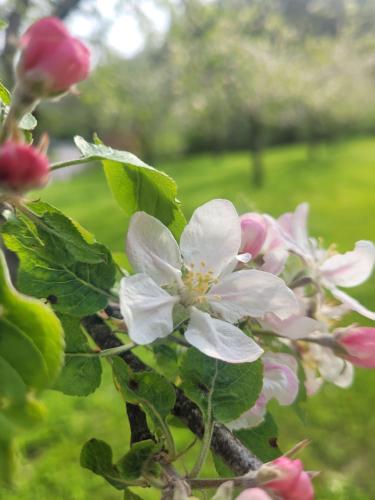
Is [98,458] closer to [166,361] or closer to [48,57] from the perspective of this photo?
[166,361]

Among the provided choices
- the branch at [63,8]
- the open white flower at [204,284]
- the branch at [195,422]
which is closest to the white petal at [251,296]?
the open white flower at [204,284]

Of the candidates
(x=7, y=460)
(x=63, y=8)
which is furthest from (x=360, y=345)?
(x=63, y=8)

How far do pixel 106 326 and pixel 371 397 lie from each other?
12.5 feet

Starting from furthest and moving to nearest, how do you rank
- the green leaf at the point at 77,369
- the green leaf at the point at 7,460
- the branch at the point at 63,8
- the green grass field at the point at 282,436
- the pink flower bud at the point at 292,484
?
the branch at the point at 63,8 < the green grass field at the point at 282,436 < the green leaf at the point at 77,369 < the pink flower bud at the point at 292,484 < the green leaf at the point at 7,460

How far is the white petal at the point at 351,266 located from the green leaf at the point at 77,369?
0.35m

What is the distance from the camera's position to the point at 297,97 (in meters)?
10.9

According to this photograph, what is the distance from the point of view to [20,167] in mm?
361

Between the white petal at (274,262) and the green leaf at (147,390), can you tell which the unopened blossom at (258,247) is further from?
the green leaf at (147,390)

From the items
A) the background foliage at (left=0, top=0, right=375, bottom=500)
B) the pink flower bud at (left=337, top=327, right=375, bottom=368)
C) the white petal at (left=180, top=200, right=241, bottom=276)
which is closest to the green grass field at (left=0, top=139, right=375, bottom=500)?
the background foliage at (left=0, top=0, right=375, bottom=500)

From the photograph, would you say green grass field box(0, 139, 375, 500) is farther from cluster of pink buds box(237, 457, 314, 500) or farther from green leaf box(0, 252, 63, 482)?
cluster of pink buds box(237, 457, 314, 500)

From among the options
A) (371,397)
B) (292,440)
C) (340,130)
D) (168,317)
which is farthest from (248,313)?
(340,130)

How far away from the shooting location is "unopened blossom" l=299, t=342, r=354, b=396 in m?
0.73

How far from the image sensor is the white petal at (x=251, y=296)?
55cm

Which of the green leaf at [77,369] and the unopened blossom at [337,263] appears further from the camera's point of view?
the unopened blossom at [337,263]
